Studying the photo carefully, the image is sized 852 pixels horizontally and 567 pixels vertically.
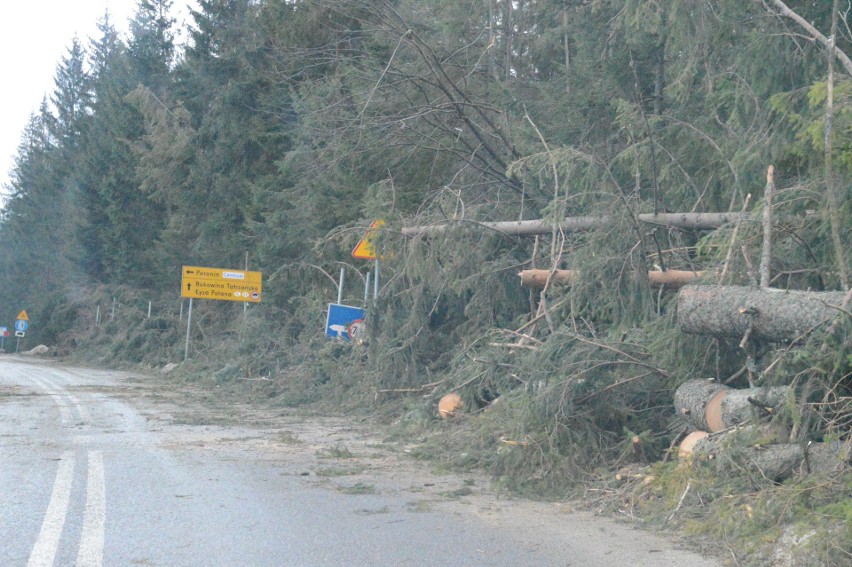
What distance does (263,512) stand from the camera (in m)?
7.06

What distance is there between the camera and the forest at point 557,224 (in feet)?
25.1

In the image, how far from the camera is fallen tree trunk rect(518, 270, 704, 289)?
10359 millimetres

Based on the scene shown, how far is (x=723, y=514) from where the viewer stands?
6383mm

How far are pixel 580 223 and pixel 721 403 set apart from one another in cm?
492

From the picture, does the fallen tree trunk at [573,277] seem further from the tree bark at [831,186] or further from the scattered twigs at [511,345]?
the tree bark at [831,186]

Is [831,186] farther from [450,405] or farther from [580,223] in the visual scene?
[450,405]

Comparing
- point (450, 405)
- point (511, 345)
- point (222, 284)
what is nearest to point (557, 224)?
point (511, 345)

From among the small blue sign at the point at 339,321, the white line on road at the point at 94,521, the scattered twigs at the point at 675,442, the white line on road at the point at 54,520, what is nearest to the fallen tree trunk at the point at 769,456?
the scattered twigs at the point at 675,442

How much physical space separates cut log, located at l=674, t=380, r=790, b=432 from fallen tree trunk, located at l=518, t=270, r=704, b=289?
5.38 feet

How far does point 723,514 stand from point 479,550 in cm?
192

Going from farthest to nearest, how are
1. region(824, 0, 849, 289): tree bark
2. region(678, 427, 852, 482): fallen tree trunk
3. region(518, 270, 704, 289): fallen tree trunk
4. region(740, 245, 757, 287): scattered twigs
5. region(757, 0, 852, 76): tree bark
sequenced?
region(518, 270, 704, 289): fallen tree trunk → region(757, 0, 852, 76): tree bark → region(740, 245, 757, 287): scattered twigs → region(824, 0, 849, 289): tree bark → region(678, 427, 852, 482): fallen tree trunk

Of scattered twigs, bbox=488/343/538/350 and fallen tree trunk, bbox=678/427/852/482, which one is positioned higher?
scattered twigs, bbox=488/343/538/350

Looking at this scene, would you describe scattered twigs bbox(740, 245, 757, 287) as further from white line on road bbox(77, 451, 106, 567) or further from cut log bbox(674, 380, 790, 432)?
white line on road bbox(77, 451, 106, 567)

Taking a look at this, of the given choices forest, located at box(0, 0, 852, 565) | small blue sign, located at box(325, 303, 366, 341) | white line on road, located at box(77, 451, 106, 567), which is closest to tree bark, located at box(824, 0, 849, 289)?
forest, located at box(0, 0, 852, 565)
